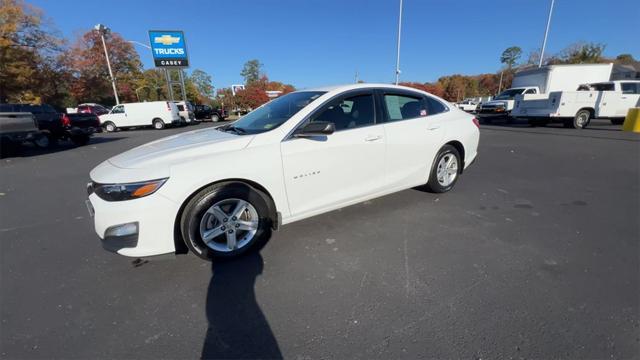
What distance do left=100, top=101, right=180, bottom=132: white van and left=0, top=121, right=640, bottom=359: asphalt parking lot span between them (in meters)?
18.2

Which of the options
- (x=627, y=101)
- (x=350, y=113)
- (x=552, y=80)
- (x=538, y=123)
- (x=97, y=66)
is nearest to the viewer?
(x=350, y=113)

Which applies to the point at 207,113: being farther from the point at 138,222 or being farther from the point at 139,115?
the point at 138,222

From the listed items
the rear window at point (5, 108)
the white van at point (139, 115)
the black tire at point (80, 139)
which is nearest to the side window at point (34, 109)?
the rear window at point (5, 108)

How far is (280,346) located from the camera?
173 centimetres

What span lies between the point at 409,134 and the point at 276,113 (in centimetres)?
167

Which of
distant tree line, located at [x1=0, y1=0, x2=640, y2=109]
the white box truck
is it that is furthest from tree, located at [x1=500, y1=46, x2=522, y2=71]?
the white box truck

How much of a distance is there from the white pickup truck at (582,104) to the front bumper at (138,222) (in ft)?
50.7

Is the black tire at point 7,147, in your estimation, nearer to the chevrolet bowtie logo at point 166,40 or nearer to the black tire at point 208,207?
the black tire at point 208,207

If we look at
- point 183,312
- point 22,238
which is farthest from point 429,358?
point 22,238

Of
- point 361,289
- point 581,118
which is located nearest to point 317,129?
point 361,289

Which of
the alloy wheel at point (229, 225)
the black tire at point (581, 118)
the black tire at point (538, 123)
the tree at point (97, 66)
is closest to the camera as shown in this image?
the alloy wheel at point (229, 225)

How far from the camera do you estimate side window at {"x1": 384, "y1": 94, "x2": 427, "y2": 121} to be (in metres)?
3.40

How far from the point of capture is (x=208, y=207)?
7.80ft

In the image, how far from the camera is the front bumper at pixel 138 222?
2137 millimetres
